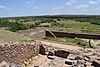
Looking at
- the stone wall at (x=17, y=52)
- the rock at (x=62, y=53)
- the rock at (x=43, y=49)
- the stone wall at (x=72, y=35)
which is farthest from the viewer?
the stone wall at (x=72, y=35)

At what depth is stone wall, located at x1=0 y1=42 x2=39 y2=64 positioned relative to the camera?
39.1ft

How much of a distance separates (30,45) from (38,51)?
1.17 metres

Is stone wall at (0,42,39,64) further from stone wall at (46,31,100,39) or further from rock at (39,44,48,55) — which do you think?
stone wall at (46,31,100,39)

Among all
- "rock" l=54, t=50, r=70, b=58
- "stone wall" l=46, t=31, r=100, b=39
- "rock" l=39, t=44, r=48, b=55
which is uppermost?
"rock" l=39, t=44, r=48, b=55

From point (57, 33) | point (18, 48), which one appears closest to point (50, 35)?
point (57, 33)

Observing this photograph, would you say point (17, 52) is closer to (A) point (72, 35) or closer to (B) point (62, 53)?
(B) point (62, 53)

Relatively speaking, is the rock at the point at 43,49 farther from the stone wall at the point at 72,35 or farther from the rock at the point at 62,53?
the stone wall at the point at 72,35

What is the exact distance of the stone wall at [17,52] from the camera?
11.9 meters

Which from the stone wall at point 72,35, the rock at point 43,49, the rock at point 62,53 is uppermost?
Answer: the rock at point 43,49

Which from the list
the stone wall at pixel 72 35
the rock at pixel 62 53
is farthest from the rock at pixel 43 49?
the stone wall at pixel 72 35

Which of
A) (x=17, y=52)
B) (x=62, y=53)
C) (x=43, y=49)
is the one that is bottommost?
(x=62, y=53)

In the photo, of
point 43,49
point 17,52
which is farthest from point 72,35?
point 17,52

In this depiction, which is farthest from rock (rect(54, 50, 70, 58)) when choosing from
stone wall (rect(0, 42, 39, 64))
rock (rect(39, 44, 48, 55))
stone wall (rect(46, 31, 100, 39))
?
stone wall (rect(46, 31, 100, 39))

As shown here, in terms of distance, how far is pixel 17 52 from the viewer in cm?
1230
